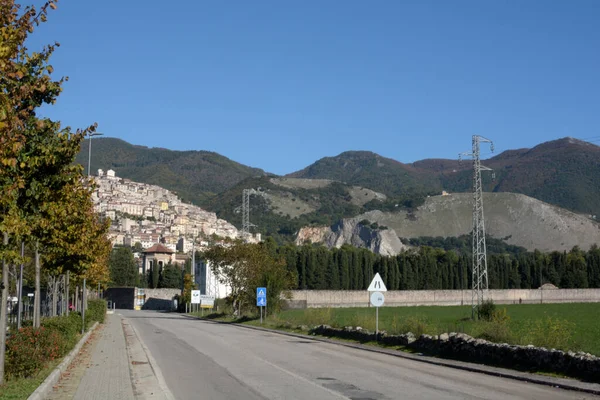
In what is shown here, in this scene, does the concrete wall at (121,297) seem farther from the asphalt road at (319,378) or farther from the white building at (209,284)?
the asphalt road at (319,378)

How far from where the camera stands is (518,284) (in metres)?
132

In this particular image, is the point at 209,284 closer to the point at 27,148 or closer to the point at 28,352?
the point at 28,352

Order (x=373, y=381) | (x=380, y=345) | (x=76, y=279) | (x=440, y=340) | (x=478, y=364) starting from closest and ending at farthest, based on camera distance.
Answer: (x=373, y=381), (x=478, y=364), (x=440, y=340), (x=380, y=345), (x=76, y=279)

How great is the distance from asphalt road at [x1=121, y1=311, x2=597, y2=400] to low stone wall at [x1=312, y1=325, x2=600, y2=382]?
129 centimetres

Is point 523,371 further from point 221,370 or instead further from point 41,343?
point 41,343

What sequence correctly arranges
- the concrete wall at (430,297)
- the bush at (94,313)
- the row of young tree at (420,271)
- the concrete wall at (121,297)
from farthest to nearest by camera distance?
the row of young tree at (420,271) < the concrete wall at (121,297) < the concrete wall at (430,297) < the bush at (94,313)

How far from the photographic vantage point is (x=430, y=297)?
341 feet

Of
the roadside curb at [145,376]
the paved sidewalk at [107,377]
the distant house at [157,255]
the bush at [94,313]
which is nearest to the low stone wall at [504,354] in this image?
the roadside curb at [145,376]

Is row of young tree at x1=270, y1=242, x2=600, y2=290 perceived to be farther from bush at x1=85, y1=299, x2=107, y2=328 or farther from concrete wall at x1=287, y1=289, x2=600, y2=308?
bush at x1=85, y1=299, x2=107, y2=328

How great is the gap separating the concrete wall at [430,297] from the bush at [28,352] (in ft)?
222

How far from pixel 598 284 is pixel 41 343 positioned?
425 ft

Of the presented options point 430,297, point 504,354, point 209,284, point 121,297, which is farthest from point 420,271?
point 504,354

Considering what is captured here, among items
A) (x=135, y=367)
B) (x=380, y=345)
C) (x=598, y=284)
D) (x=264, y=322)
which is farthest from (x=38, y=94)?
(x=598, y=284)

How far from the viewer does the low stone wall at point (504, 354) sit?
16.4 metres
